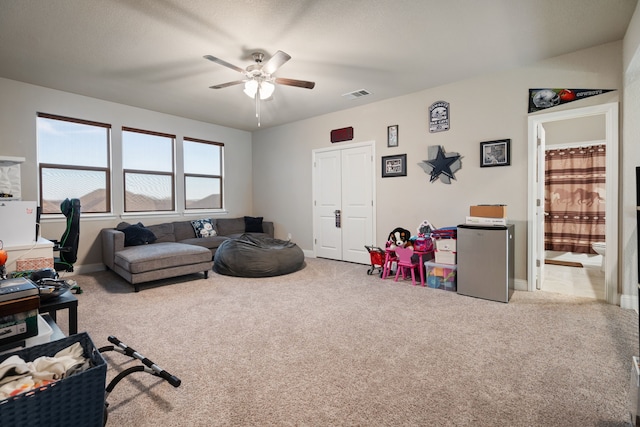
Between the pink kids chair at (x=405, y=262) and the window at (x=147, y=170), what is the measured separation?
4326 millimetres

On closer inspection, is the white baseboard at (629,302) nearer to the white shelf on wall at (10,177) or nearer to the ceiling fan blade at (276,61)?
the ceiling fan blade at (276,61)

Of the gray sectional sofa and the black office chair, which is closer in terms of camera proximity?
the black office chair

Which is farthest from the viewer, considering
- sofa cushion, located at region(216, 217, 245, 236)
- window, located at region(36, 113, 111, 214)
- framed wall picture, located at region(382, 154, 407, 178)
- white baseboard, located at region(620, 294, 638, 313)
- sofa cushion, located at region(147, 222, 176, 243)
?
sofa cushion, located at region(216, 217, 245, 236)

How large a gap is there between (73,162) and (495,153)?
20.1 feet

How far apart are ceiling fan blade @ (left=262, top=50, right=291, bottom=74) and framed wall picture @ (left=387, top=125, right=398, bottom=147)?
2414 millimetres

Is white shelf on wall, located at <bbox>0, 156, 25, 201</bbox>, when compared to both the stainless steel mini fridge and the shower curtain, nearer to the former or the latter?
the stainless steel mini fridge

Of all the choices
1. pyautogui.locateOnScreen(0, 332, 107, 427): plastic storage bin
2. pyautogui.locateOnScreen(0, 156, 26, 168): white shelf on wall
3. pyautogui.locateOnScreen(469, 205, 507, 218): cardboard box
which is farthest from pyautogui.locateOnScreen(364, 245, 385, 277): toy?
pyautogui.locateOnScreen(0, 156, 26, 168): white shelf on wall

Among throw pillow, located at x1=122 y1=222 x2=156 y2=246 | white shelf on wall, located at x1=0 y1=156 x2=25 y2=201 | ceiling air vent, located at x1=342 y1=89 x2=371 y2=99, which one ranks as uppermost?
ceiling air vent, located at x1=342 y1=89 x2=371 y2=99

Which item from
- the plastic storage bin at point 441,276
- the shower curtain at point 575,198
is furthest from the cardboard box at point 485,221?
the shower curtain at point 575,198

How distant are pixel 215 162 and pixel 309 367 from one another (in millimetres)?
5494

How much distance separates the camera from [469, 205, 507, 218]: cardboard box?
11.7 ft

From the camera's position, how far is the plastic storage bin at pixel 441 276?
153 inches

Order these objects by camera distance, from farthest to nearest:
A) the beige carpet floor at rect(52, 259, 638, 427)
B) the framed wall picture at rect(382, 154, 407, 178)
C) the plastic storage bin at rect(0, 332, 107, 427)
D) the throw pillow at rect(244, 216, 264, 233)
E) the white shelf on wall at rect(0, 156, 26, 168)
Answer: the throw pillow at rect(244, 216, 264, 233) → the framed wall picture at rect(382, 154, 407, 178) → the white shelf on wall at rect(0, 156, 26, 168) → the beige carpet floor at rect(52, 259, 638, 427) → the plastic storage bin at rect(0, 332, 107, 427)

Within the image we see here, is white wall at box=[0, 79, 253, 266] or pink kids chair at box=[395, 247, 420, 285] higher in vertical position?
white wall at box=[0, 79, 253, 266]
